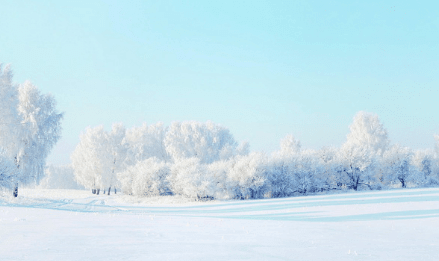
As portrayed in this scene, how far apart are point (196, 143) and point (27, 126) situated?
27.5 metres

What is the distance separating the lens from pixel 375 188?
37.8 metres

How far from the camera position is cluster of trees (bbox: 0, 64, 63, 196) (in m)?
23.6

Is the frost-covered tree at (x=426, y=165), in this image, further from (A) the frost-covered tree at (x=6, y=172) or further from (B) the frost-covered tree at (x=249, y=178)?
(A) the frost-covered tree at (x=6, y=172)

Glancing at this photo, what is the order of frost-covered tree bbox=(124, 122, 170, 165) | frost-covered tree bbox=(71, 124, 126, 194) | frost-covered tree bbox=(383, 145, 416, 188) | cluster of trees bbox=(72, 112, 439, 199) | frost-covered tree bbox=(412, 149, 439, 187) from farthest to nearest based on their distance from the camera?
1. frost-covered tree bbox=(124, 122, 170, 165)
2. frost-covered tree bbox=(71, 124, 126, 194)
3. frost-covered tree bbox=(412, 149, 439, 187)
4. frost-covered tree bbox=(383, 145, 416, 188)
5. cluster of trees bbox=(72, 112, 439, 199)

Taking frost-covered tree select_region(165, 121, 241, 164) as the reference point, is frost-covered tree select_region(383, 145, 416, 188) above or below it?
below

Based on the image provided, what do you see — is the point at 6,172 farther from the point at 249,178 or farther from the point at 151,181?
the point at 249,178

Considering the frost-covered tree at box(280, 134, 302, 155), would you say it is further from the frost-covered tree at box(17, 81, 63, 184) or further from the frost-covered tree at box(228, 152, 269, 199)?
the frost-covered tree at box(17, 81, 63, 184)

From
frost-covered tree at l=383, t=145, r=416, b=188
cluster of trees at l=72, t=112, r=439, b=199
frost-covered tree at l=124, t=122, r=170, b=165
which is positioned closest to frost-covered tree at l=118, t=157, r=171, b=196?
cluster of trees at l=72, t=112, r=439, b=199

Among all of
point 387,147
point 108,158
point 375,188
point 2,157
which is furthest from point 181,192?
point 387,147

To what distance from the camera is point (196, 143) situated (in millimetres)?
50531

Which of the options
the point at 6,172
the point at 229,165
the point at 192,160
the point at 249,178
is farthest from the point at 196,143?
the point at 6,172

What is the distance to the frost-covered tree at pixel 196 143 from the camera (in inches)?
1976

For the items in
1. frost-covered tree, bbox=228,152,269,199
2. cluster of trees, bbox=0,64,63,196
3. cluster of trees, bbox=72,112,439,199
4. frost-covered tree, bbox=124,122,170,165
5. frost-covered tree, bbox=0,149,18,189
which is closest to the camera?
frost-covered tree, bbox=0,149,18,189

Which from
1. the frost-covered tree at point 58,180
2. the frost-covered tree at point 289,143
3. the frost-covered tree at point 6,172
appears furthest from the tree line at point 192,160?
the frost-covered tree at point 58,180
